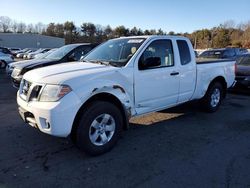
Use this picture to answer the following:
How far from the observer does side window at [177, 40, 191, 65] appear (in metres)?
5.82

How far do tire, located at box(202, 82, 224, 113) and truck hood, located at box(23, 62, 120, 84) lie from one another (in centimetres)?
328

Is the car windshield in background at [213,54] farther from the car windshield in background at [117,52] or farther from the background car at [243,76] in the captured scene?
the car windshield in background at [117,52]

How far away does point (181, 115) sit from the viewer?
22.6ft

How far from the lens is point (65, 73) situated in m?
4.25

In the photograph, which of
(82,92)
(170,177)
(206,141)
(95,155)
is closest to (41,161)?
(95,155)

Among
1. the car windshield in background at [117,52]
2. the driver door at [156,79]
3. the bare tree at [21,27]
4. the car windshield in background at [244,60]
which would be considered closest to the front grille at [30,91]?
the car windshield in background at [117,52]

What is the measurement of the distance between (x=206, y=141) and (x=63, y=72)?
9.46 feet

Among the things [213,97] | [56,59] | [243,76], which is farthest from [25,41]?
[213,97]

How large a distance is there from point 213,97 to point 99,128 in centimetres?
395

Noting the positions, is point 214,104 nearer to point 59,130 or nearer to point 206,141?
point 206,141

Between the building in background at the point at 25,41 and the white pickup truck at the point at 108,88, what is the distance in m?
74.8

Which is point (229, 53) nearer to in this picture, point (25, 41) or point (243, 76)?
point (243, 76)

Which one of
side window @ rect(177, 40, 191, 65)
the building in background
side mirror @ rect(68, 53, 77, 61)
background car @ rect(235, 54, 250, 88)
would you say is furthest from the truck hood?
the building in background

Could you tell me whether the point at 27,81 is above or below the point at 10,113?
above
